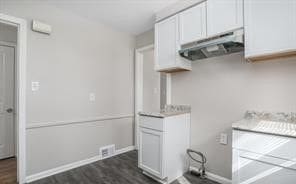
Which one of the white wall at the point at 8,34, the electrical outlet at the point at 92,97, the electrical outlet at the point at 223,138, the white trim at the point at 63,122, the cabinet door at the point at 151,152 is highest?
the white wall at the point at 8,34

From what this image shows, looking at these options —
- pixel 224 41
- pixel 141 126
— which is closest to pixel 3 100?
pixel 141 126

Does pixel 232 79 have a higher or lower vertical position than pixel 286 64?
lower

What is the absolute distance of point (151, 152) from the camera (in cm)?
216

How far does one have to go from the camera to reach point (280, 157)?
1.26 meters

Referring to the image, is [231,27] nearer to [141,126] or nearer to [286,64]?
[286,64]

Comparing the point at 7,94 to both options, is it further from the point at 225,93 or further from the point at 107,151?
the point at 225,93

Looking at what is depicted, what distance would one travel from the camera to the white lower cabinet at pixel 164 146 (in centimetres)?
203

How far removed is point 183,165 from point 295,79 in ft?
5.49

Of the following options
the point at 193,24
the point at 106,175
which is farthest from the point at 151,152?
the point at 193,24

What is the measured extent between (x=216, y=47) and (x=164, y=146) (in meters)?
1.33

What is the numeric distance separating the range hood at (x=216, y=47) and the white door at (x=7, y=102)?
3214mm

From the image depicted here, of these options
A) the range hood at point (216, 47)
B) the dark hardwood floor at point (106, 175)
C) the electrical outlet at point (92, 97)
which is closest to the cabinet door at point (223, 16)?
the range hood at point (216, 47)

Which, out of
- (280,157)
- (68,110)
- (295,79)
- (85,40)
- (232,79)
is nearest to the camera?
(280,157)

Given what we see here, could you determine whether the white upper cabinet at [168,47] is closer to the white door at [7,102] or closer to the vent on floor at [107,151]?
the vent on floor at [107,151]
